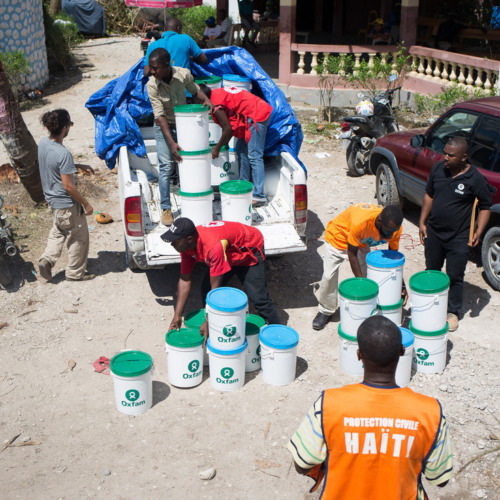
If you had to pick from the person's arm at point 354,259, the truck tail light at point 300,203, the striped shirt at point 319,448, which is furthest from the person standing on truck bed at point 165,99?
the striped shirt at point 319,448

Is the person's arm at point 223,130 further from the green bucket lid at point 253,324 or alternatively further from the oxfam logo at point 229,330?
the oxfam logo at point 229,330

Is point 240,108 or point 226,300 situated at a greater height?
point 240,108

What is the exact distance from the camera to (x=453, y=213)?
18.7ft

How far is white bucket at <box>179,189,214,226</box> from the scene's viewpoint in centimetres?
606

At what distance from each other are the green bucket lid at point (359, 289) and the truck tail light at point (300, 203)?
1.28 m

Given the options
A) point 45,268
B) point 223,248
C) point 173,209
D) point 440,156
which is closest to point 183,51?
point 173,209

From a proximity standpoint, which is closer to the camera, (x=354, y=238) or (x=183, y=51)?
(x=354, y=238)

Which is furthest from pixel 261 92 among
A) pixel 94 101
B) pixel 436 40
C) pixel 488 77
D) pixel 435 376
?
pixel 436 40

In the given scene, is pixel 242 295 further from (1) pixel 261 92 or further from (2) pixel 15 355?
(1) pixel 261 92

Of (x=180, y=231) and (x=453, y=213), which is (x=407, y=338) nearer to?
(x=453, y=213)

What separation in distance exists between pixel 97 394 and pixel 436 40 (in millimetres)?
13373

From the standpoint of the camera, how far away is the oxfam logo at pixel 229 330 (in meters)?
4.91

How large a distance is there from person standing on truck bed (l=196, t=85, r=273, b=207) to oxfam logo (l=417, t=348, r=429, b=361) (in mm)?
2561

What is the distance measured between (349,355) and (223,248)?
4.63ft
